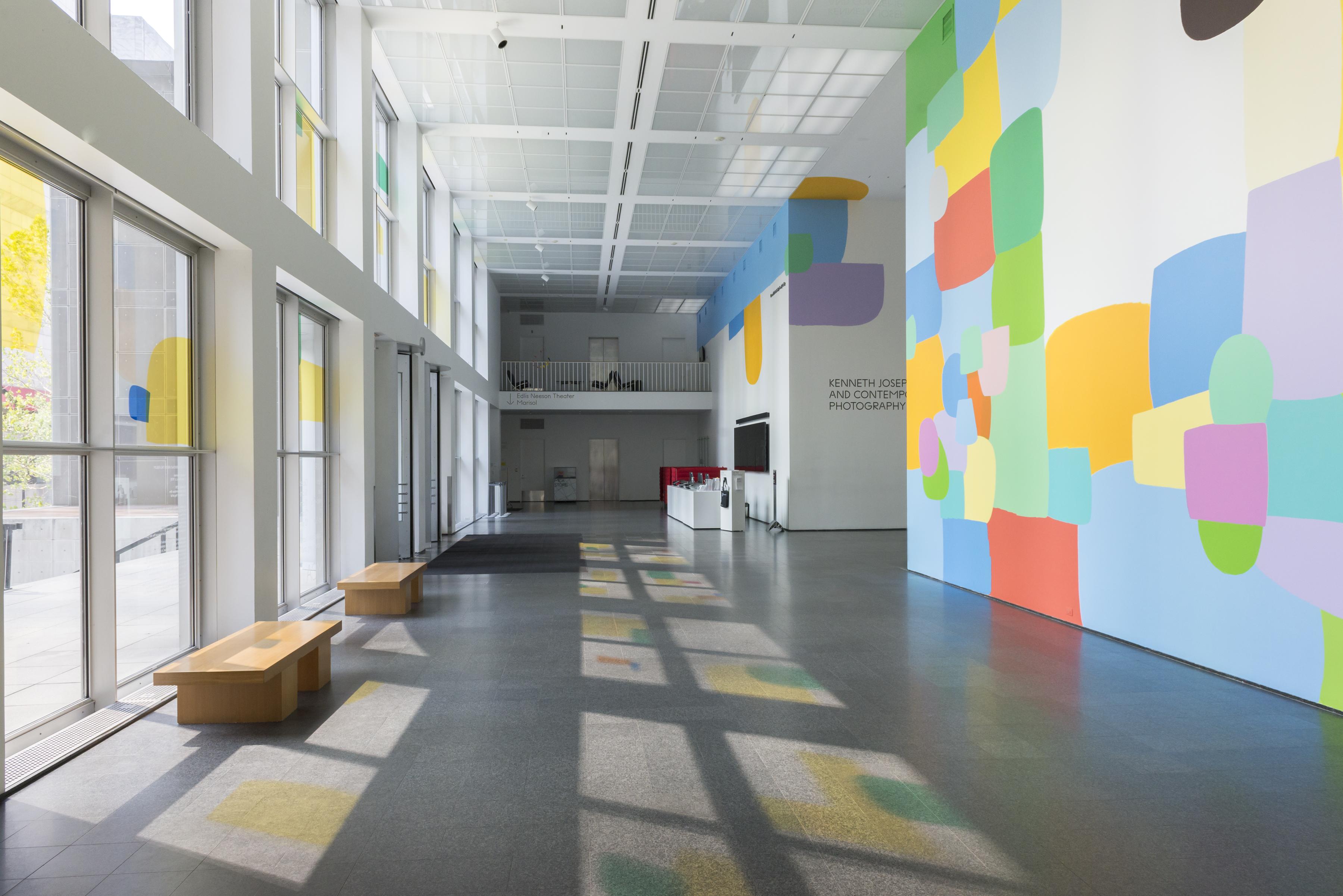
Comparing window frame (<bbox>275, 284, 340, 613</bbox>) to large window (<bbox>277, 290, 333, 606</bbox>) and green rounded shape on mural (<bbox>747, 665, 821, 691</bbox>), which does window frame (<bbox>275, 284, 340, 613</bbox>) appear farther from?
green rounded shape on mural (<bbox>747, 665, 821, 691</bbox>)

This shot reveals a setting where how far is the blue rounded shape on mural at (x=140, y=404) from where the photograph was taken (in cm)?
464

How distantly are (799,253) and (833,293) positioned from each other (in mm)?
948

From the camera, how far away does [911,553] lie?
927 centimetres

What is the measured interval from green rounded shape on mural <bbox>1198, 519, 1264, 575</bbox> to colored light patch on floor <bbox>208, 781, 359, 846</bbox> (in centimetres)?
464

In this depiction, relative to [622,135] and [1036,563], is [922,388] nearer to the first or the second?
[1036,563]

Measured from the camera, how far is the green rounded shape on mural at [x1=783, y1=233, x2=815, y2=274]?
14703 millimetres

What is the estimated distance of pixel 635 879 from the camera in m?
2.46

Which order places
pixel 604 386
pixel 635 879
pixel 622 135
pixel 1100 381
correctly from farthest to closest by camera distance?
pixel 604 386, pixel 622 135, pixel 1100 381, pixel 635 879

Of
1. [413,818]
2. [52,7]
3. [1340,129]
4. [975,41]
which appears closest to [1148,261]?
[1340,129]

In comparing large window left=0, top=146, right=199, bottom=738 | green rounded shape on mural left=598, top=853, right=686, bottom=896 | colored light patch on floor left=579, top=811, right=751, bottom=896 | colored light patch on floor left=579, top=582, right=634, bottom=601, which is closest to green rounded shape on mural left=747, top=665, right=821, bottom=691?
colored light patch on floor left=579, top=811, right=751, bottom=896

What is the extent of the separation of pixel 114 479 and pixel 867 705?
13.7 ft

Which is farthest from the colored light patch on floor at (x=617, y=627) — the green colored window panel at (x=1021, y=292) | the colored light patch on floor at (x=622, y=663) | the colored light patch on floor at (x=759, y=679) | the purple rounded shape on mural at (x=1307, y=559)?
the green colored window panel at (x=1021, y=292)

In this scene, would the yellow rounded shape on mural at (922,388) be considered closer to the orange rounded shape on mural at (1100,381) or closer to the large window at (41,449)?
the orange rounded shape on mural at (1100,381)

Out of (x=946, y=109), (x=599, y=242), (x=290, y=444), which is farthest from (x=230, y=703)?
(x=599, y=242)
